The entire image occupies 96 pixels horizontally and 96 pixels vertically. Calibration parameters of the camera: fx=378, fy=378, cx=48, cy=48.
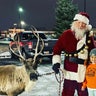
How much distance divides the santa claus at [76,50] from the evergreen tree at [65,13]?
33.2 m

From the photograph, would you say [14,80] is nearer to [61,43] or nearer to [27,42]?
[61,43]

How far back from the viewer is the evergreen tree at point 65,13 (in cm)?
3995

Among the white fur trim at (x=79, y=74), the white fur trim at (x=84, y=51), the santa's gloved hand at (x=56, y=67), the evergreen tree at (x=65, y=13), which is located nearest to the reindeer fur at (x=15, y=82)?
the santa's gloved hand at (x=56, y=67)

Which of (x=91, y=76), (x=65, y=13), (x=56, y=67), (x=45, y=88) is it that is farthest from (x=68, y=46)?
(x=65, y=13)

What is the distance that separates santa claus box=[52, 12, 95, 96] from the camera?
21.9 feet

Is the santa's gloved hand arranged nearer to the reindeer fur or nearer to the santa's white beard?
the santa's white beard

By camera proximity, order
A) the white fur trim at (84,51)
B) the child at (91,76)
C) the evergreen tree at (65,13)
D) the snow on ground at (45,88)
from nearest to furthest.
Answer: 1. the child at (91,76)
2. the white fur trim at (84,51)
3. the snow on ground at (45,88)
4. the evergreen tree at (65,13)

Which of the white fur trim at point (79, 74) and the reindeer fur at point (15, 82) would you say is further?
the reindeer fur at point (15, 82)

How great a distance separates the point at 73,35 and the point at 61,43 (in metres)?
0.26

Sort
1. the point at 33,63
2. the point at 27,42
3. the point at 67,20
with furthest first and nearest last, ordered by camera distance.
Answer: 1. the point at 67,20
2. the point at 27,42
3. the point at 33,63

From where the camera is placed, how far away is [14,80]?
745 centimetres

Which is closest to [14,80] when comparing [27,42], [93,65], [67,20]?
[93,65]

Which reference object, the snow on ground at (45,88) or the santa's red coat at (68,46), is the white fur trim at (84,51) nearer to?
the santa's red coat at (68,46)

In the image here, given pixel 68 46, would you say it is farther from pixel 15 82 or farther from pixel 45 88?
pixel 45 88
